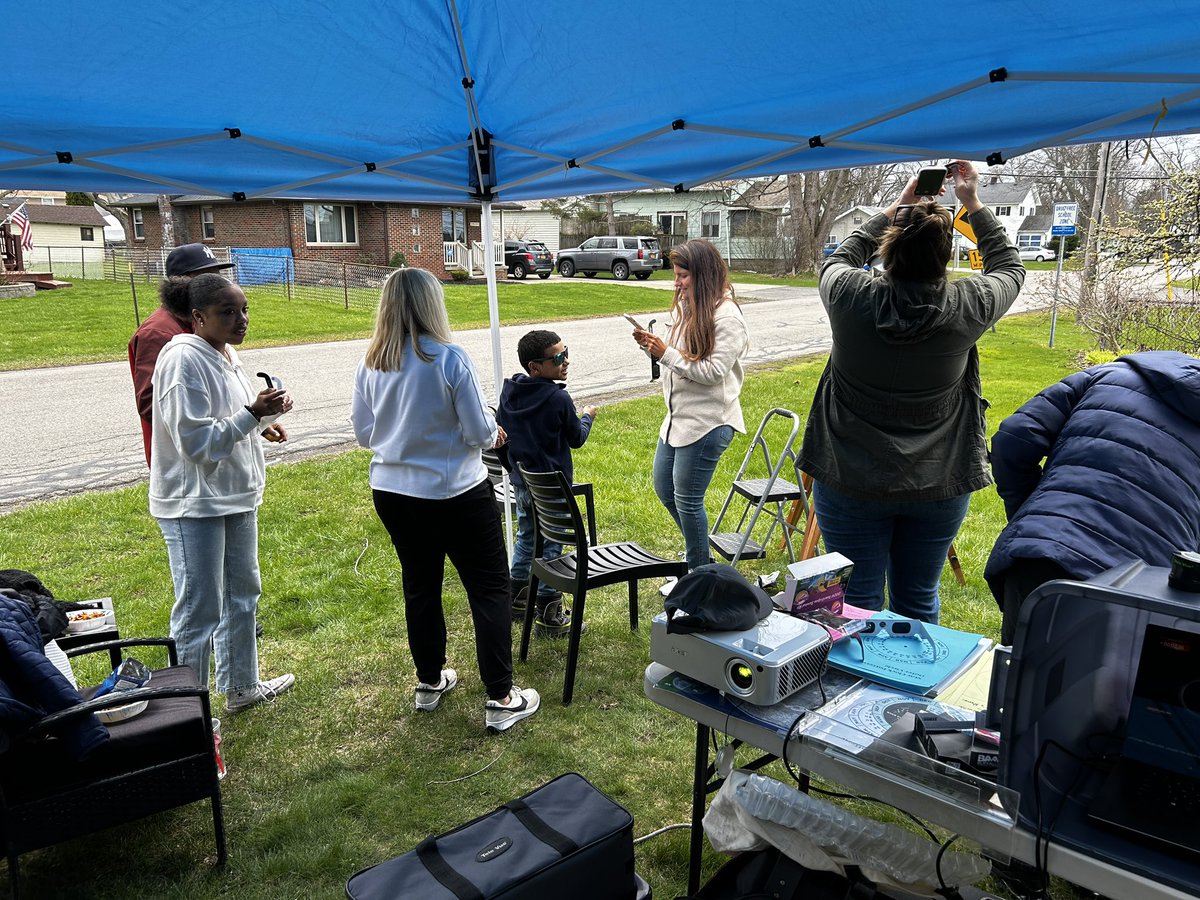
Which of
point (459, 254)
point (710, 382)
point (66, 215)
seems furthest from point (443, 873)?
point (66, 215)

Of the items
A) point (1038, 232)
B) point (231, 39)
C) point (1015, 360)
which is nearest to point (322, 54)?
point (231, 39)

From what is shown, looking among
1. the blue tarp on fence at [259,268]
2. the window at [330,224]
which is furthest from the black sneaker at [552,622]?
the window at [330,224]

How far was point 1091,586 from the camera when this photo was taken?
1421 millimetres

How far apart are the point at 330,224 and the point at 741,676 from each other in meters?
29.1

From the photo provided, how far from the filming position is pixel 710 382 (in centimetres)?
407

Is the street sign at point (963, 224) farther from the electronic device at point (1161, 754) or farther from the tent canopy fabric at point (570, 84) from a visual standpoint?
the electronic device at point (1161, 754)

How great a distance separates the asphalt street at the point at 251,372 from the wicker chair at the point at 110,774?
4945mm

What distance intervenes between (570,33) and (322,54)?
987mm

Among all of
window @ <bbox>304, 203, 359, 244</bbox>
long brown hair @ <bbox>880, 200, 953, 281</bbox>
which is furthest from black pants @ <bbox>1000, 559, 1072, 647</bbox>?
window @ <bbox>304, 203, 359, 244</bbox>

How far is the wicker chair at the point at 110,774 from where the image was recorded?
7.61ft

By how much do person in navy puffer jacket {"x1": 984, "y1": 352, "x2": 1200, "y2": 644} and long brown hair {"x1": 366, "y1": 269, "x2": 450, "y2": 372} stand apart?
6.81 feet

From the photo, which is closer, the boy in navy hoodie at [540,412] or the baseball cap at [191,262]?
the baseball cap at [191,262]

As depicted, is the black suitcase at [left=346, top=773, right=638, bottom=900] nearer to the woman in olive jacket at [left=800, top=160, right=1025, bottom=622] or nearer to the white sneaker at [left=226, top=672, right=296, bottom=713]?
the woman in olive jacket at [left=800, top=160, right=1025, bottom=622]

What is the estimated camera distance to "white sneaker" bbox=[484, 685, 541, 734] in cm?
344
